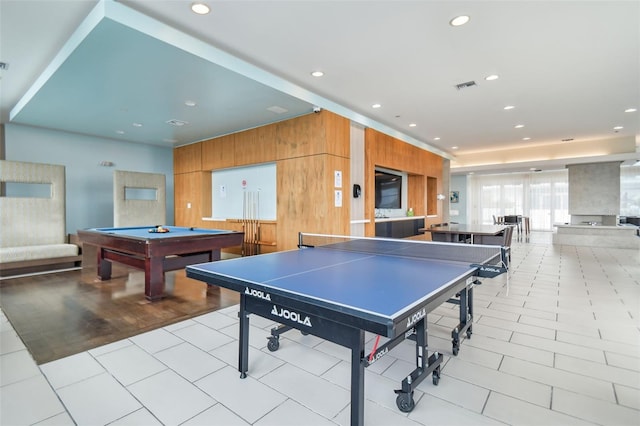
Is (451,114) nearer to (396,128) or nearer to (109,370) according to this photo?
(396,128)

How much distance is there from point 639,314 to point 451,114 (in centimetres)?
422

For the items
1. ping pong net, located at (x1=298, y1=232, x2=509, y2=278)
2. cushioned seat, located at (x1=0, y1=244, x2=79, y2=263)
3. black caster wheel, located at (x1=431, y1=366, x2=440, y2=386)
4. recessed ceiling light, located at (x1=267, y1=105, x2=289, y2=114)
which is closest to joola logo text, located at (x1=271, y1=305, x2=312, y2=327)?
black caster wheel, located at (x1=431, y1=366, x2=440, y2=386)

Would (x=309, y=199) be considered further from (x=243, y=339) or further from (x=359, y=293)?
(x=359, y=293)

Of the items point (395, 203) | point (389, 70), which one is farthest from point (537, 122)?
point (389, 70)

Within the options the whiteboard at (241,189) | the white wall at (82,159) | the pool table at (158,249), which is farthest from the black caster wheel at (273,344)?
the white wall at (82,159)

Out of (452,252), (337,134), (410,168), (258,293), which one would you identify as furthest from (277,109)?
(410,168)

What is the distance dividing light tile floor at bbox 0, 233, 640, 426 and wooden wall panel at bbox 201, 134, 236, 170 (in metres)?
4.18

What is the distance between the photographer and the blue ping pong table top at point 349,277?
4.50ft

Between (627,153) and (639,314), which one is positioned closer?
(639,314)

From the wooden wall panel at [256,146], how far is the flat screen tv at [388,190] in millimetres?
3187

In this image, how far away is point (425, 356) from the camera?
197cm

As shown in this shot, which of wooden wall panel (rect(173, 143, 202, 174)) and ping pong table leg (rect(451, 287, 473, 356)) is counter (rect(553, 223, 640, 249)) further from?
wooden wall panel (rect(173, 143, 202, 174))

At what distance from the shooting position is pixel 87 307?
A: 355 centimetres

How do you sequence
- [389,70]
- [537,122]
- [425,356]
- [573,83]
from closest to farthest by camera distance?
[425,356] → [389,70] → [573,83] → [537,122]
